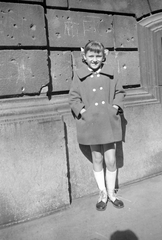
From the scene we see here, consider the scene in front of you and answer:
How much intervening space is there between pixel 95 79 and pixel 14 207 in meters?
1.75

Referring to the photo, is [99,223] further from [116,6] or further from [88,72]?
[116,6]

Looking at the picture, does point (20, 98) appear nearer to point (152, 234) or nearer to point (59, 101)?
→ point (59, 101)

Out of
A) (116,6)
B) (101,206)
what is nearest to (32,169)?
(101,206)

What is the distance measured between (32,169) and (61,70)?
1.34m

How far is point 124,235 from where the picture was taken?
284 cm

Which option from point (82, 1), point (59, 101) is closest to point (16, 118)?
point (59, 101)

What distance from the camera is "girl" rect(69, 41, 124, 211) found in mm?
3342

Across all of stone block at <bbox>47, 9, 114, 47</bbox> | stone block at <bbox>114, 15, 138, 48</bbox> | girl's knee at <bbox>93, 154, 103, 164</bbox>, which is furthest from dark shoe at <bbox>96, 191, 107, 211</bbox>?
stone block at <bbox>114, 15, 138, 48</bbox>

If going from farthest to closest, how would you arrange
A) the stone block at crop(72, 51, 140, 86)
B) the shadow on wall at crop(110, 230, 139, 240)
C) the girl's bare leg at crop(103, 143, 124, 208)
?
the stone block at crop(72, 51, 140, 86) → the girl's bare leg at crop(103, 143, 124, 208) → the shadow on wall at crop(110, 230, 139, 240)

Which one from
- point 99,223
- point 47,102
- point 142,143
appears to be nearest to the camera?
point 99,223

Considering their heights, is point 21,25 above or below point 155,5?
below

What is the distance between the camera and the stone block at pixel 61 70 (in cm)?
376

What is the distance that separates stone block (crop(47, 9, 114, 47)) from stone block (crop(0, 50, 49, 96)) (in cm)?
34

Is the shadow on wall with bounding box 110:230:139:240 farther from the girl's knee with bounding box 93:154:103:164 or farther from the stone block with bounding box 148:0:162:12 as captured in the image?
the stone block with bounding box 148:0:162:12
